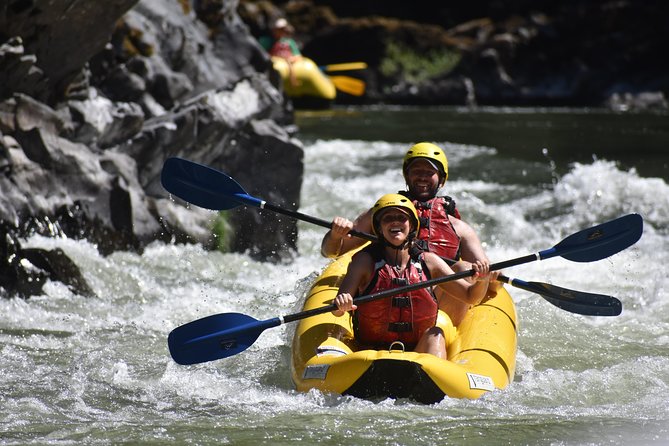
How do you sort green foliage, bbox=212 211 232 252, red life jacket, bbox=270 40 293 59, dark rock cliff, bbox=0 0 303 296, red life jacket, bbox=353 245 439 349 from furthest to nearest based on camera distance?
red life jacket, bbox=270 40 293 59 → green foliage, bbox=212 211 232 252 → dark rock cliff, bbox=0 0 303 296 → red life jacket, bbox=353 245 439 349

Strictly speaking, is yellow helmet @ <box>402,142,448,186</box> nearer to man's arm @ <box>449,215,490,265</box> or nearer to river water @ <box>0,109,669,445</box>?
man's arm @ <box>449,215,490,265</box>

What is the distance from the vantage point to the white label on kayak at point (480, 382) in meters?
4.74

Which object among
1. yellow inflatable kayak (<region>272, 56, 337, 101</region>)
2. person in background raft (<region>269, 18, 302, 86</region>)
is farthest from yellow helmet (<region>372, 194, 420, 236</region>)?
person in background raft (<region>269, 18, 302, 86</region>)

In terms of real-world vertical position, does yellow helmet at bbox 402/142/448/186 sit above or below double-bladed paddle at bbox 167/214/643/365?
above

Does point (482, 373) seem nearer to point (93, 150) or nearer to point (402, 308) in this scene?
point (402, 308)

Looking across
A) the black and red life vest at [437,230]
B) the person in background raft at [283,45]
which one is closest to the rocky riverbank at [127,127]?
the black and red life vest at [437,230]

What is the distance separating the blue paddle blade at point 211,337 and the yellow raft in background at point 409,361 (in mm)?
281

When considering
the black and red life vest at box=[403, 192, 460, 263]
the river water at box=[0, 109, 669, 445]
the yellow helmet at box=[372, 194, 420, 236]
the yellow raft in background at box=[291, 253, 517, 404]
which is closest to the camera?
the river water at box=[0, 109, 669, 445]

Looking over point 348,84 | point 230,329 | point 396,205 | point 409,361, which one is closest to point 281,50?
point 348,84

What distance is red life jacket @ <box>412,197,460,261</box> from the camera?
5875 mm

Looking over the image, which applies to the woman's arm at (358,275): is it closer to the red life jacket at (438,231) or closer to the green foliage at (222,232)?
the red life jacket at (438,231)

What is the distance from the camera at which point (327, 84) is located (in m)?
17.6

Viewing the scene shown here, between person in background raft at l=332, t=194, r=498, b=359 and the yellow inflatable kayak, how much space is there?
12.1 metres

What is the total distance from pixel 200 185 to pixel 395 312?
1.67 metres
